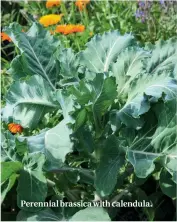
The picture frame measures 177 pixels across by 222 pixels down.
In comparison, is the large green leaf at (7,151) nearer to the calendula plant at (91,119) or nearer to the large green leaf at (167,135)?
the calendula plant at (91,119)

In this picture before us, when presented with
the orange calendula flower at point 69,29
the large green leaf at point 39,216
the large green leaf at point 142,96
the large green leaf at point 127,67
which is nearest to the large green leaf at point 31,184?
the large green leaf at point 39,216

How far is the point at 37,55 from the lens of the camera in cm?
213

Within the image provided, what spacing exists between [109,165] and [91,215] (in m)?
0.24

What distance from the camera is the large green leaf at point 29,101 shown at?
6.24ft

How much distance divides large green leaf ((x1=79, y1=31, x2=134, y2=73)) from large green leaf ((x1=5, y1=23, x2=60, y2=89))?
0.14m

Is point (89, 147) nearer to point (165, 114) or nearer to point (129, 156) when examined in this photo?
point (129, 156)

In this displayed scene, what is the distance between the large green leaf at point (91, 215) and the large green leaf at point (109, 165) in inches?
5.1

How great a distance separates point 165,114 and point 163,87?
120 mm

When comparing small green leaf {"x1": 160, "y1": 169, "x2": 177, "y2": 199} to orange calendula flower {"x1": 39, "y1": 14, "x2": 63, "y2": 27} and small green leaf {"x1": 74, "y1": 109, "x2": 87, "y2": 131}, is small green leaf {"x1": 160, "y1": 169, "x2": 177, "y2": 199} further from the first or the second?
orange calendula flower {"x1": 39, "y1": 14, "x2": 63, "y2": 27}

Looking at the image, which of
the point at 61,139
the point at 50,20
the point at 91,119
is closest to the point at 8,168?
the point at 61,139

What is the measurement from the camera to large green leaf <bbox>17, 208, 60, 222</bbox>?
6.54 feet

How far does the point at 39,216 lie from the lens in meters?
2.00

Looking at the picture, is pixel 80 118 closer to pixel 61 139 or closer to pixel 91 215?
pixel 61 139

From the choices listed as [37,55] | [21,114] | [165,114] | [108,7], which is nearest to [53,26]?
[108,7]
